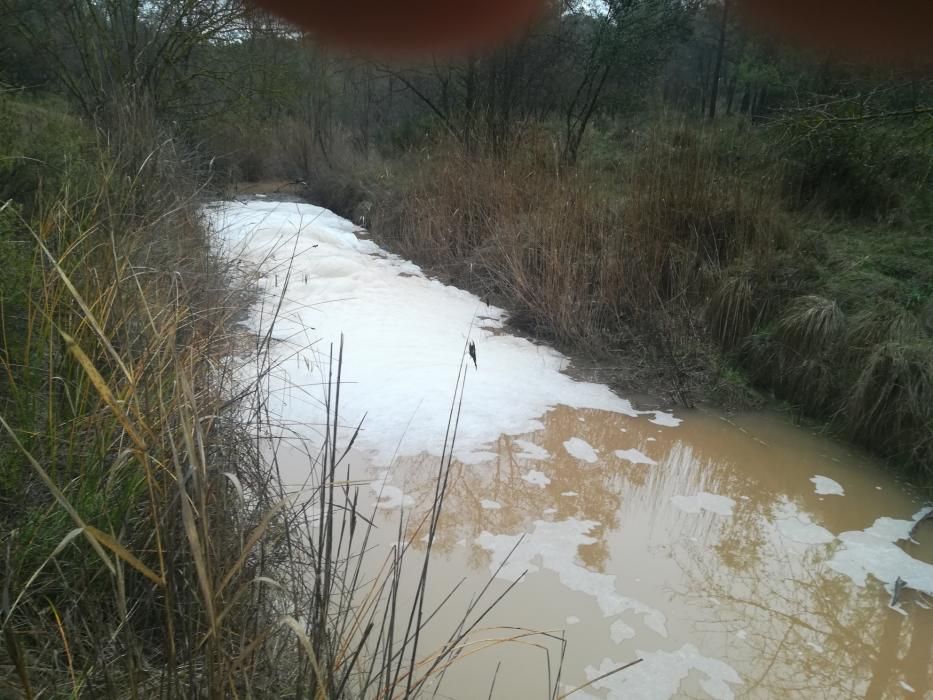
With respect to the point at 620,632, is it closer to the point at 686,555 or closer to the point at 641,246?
the point at 686,555

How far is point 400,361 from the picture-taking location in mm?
3799

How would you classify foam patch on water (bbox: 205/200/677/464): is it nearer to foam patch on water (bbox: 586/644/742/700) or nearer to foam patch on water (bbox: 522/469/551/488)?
foam patch on water (bbox: 522/469/551/488)

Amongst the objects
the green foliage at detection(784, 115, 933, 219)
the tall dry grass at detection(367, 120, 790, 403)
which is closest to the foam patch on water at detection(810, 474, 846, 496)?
the tall dry grass at detection(367, 120, 790, 403)

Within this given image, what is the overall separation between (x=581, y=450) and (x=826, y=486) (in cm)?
112

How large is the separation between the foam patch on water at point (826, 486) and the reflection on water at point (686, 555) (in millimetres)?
12

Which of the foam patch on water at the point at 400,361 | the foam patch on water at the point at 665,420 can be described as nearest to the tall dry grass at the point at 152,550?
the foam patch on water at the point at 400,361

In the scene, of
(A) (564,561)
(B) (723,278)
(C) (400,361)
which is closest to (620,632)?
(A) (564,561)

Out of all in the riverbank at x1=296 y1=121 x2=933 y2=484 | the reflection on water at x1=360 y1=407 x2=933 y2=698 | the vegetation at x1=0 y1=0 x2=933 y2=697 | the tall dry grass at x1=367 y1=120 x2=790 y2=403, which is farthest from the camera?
the tall dry grass at x1=367 y1=120 x2=790 y2=403

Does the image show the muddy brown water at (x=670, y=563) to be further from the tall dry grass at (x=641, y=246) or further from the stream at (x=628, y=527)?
the tall dry grass at (x=641, y=246)

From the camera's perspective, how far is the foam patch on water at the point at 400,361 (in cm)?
311

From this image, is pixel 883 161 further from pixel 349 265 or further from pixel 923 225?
pixel 349 265

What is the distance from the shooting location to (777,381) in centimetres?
373

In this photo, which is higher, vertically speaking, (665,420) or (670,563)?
(665,420)

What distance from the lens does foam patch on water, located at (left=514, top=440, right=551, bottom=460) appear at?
9.87 feet
